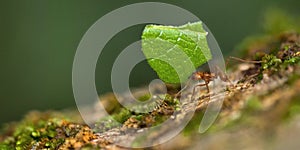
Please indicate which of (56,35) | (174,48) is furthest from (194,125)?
(56,35)

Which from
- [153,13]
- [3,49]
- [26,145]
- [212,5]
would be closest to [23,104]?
[3,49]

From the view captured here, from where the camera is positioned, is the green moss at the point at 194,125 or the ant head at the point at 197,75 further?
the ant head at the point at 197,75

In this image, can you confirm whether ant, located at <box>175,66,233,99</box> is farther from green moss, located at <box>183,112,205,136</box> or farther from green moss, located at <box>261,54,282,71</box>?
green moss, located at <box>183,112,205,136</box>

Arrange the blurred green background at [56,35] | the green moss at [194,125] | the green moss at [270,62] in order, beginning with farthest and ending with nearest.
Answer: the blurred green background at [56,35]
the green moss at [270,62]
the green moss at [194,125]

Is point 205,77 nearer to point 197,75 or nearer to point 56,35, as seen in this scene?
point 197,75

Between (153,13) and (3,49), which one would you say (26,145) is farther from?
(3,49)

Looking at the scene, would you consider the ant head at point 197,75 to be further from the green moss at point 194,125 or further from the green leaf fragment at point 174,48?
the green moss at point 194,125

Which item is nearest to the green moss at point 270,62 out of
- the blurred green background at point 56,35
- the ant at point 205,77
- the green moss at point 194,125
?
the ant at point 205,77
